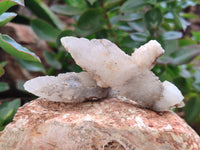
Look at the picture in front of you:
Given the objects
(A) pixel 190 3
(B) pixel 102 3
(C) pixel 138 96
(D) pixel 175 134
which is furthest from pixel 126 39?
(D) pixel 175 134

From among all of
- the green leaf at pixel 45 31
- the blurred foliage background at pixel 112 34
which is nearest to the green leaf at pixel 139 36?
the blurred foliage background at pixel 112 34

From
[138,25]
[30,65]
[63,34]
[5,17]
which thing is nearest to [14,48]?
[5,17]

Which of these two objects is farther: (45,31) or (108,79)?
(45,31)

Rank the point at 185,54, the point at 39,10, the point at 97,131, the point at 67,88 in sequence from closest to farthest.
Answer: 1. the point at 97,131
2. the point at 67,88
3. the point at 185,54
4. the point at 39,10

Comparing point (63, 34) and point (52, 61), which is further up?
point (63, 34)

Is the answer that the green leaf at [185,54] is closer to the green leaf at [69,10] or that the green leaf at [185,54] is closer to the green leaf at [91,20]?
the green leaf at [91,20]

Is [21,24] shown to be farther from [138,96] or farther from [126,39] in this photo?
[138,96]

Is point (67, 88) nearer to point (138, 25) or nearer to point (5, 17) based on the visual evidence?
point (5, 17)
